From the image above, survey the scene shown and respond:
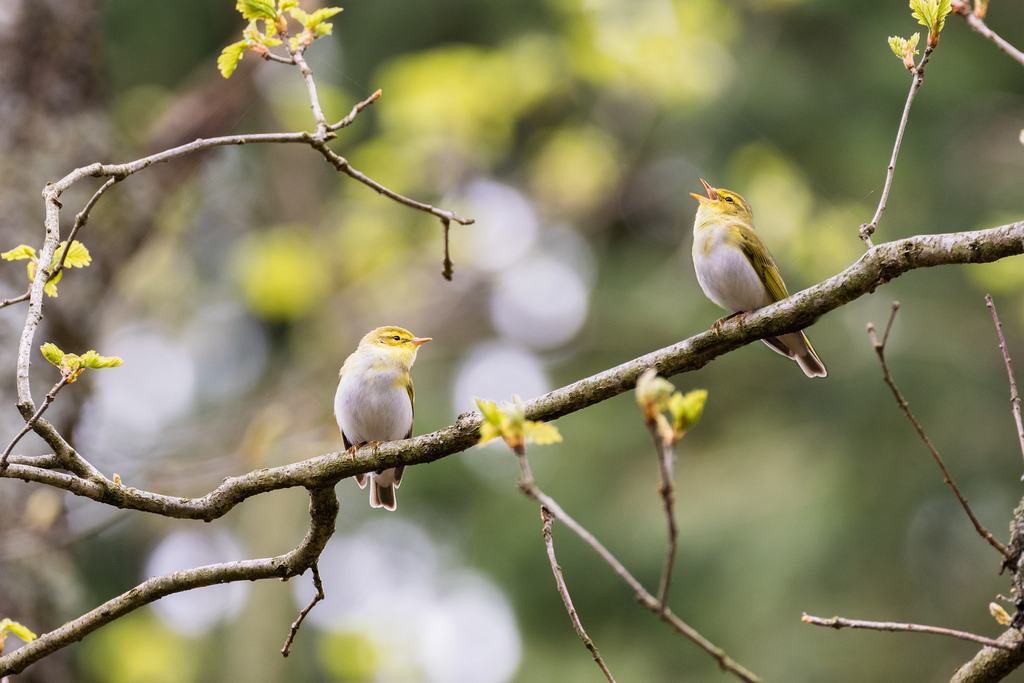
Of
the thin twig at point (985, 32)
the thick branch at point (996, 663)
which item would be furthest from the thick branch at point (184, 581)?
the thin twig at point (985, 32)

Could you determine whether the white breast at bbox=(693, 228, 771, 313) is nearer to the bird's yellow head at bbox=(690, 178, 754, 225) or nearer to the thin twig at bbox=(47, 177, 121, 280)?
the bird's yellow head at bbox=(690, 178, 754, 225)

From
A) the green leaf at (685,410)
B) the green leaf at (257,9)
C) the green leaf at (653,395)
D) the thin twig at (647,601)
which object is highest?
the green leaf at (257,9)

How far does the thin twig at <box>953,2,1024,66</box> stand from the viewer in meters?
1.80

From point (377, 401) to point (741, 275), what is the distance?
1808 mm

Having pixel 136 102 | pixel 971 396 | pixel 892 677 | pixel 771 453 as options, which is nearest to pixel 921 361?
pixel 971 396

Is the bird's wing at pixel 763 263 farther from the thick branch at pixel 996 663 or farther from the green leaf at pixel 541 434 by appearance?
the green leaf at pixel 541 434

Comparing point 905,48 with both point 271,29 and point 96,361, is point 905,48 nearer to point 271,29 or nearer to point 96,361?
point 271,29

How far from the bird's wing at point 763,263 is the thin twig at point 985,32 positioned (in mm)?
1958

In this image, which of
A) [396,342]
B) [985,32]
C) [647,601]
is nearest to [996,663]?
[647,601]

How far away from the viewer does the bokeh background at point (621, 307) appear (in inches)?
312

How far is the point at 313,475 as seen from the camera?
99.0 inches

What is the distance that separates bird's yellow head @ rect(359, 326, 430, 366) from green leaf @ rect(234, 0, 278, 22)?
89.8 inches

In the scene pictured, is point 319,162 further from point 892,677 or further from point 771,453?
point 892,677

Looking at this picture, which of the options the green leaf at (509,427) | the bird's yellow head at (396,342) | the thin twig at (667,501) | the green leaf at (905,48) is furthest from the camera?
the bird's yellow head at (396,342)
